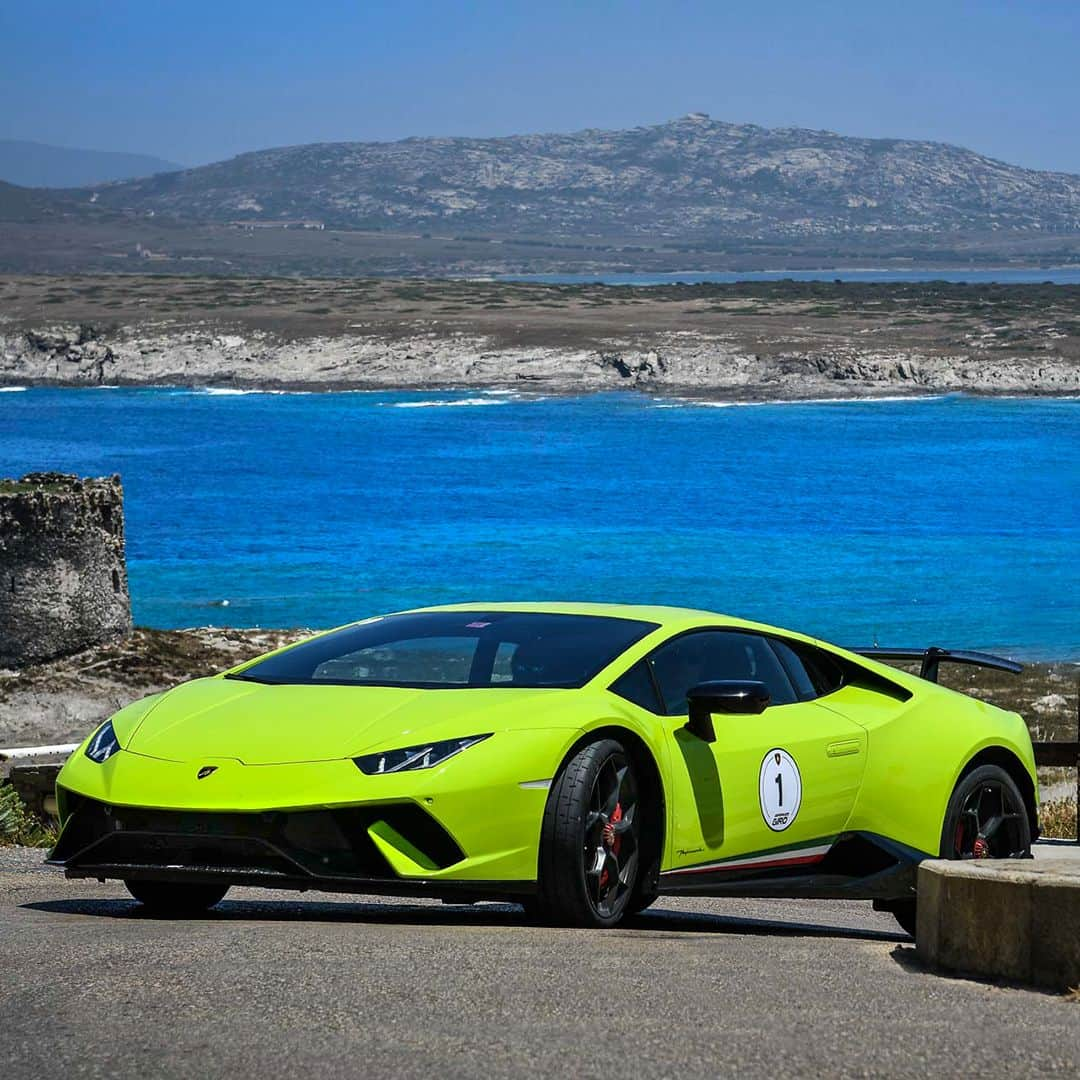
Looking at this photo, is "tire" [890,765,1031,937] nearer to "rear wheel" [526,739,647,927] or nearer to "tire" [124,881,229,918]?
"rear wheel" [526,739,647,927]

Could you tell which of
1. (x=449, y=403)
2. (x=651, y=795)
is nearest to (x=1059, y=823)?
(x=651, y=795)

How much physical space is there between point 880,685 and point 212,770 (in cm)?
306

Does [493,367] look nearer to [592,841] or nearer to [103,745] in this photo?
[103,745]

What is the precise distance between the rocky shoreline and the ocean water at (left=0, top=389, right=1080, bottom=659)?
264 cm

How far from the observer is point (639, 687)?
7578mm

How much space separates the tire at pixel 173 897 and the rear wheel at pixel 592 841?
5.13ft

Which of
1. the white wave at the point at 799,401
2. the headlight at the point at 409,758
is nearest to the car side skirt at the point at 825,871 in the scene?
the headlight at the point at 409,758

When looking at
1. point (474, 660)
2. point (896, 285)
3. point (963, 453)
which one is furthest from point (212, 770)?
point (896, 285)

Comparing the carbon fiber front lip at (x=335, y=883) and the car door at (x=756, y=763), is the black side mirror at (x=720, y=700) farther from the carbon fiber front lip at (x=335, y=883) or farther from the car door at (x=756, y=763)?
the carbon fiber front lip at (x=335, y=883)

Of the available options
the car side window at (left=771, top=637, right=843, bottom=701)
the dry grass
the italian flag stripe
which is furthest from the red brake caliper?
the dry grass

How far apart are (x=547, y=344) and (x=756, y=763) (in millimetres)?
117604

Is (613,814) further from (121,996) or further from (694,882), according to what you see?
(121,996)

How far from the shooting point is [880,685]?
8.51 m

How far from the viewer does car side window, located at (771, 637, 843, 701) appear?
27.1ft
